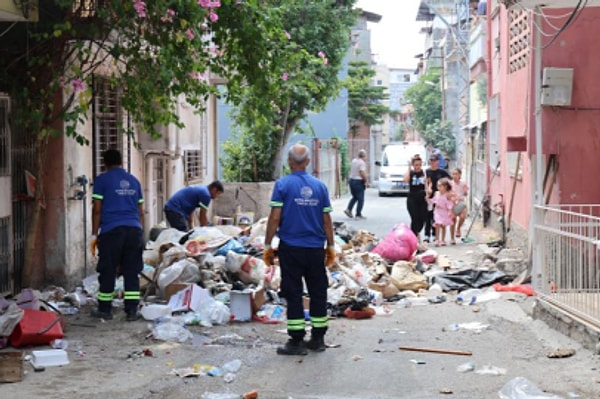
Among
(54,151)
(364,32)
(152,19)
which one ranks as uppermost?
(364,32)

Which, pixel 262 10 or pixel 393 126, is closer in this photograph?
pixel 262 10

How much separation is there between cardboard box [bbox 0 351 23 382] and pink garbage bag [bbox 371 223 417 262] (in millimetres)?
8038

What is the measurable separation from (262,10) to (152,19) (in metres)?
1.39

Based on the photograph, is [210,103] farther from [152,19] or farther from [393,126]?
[393,126]

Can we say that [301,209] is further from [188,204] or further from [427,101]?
[427,101]

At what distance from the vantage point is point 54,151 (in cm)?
1143

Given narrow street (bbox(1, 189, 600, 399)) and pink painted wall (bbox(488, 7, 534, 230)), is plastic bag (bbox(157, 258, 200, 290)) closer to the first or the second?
narrow street (bbox(1, 189, 600, 399))

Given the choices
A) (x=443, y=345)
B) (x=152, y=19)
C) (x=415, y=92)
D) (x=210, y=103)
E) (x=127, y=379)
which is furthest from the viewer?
(x=415, y=92)

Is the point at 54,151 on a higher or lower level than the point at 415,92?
lower

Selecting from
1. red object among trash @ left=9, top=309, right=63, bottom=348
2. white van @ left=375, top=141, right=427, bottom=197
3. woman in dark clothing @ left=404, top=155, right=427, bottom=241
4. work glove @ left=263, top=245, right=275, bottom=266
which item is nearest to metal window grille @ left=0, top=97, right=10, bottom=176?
red object among trash @ left=9, top=309, right=63, bottom=348

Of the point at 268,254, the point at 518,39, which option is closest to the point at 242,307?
the point at 268,254

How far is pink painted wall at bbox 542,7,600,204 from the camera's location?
12031 mm

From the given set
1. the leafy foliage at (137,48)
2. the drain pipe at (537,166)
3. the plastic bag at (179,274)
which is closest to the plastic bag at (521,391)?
the drain pipe at (537,166)

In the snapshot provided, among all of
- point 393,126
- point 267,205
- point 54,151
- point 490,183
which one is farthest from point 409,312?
point 393,126
